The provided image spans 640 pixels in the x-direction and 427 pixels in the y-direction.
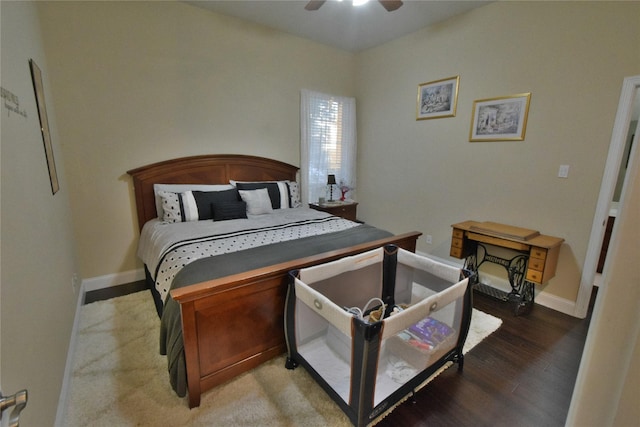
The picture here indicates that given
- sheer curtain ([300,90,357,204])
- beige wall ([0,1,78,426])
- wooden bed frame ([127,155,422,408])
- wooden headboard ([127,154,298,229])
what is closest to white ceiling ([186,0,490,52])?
sheer curtain ([300,90,357,204])

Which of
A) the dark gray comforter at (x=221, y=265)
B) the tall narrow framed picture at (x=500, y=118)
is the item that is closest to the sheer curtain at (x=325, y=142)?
the tall narrow framed picture at (x=500, y=118)

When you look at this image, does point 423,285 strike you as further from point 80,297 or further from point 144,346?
point 80,297

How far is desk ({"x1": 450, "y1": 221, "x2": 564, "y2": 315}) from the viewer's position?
244cm

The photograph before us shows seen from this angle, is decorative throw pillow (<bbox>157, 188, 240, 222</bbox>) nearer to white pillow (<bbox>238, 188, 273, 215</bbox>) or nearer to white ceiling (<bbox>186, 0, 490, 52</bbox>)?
white pillow (<bbox>238, 188, 273, 215</bbox>)

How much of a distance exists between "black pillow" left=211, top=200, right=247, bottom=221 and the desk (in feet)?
7.04

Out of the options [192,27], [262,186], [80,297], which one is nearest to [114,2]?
[192,27]

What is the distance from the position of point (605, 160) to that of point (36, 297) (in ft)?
12.4

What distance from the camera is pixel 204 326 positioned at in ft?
5.07

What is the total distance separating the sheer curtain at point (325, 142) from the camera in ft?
13.0

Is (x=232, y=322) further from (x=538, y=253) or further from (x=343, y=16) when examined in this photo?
(x=343, y=16)

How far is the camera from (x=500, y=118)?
9.43 ft

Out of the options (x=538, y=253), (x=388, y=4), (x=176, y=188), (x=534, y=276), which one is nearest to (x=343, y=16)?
(x=388, y=4)

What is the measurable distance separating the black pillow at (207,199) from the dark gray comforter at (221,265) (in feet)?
3.50

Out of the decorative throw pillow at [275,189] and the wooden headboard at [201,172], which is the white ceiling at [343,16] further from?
the decorative throw pillow at [275,189]
